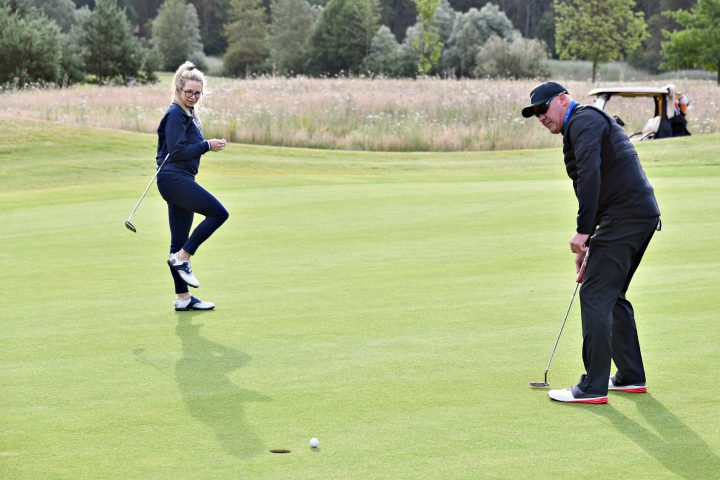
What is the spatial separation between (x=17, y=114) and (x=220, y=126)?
605 centimetres

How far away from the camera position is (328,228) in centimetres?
1320

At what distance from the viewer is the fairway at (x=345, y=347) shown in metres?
4.97

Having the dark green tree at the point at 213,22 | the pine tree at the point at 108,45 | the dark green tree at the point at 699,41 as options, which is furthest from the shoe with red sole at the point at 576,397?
the dark green tree at the point at 213,22

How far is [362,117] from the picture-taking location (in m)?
31.0

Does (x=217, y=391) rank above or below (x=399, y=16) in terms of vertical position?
below

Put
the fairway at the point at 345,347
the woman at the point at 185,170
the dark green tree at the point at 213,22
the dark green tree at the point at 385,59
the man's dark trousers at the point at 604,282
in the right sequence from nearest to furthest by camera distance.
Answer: the fairway at the point at 345,347 → the man's dark trousers at the point at 604,282 → the woman at the point at 185,170 → the dark green tree at the point at 385,59 → the dark green tree at the point at 213,22

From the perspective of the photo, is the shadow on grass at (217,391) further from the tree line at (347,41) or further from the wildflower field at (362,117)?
the tree line at (347,41)

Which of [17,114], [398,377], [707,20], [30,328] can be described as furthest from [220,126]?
[707,20]

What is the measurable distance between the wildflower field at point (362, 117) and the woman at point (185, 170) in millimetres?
19067

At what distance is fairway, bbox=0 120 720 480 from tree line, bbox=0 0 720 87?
29604mm

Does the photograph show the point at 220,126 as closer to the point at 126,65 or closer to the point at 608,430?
the point at 608,430

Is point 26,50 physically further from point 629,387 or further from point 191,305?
point 629,387

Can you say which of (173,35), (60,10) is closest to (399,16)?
(173,35)

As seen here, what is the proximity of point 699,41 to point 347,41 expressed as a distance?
29.2m
